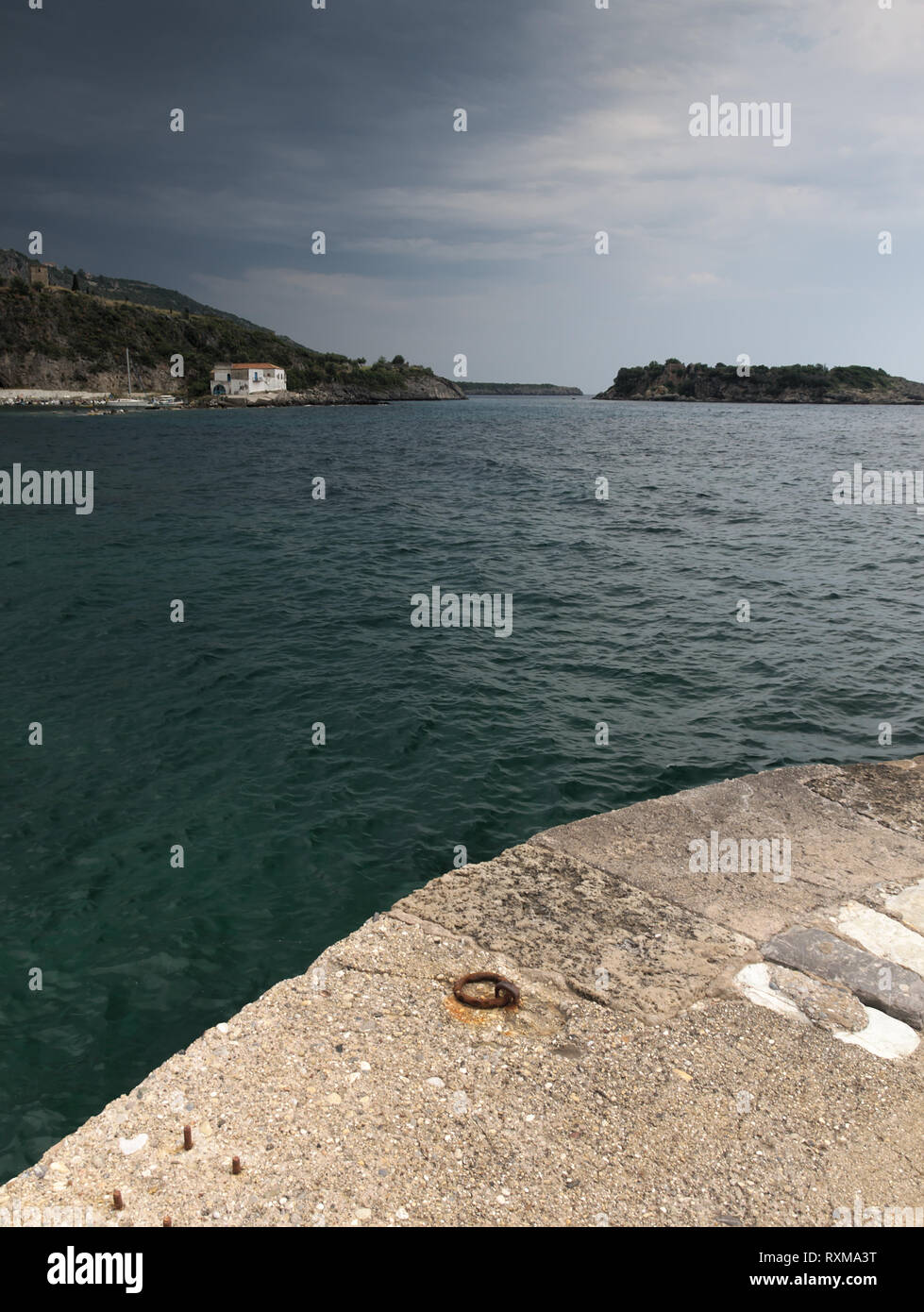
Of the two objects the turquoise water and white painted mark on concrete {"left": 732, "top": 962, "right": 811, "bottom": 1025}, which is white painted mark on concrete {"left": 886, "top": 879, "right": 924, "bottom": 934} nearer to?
white painted mark on concrete {"left": 732, "top": 962, "right": 811, "bottom": 1025}

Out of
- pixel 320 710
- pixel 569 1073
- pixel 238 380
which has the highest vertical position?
pixel 238 380

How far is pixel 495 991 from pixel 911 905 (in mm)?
3894

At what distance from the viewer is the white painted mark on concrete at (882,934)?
6.21 metres

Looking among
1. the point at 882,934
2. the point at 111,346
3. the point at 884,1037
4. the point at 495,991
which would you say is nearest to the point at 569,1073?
the point at 495,991

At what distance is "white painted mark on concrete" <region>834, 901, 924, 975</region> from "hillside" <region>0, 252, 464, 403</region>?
520ft

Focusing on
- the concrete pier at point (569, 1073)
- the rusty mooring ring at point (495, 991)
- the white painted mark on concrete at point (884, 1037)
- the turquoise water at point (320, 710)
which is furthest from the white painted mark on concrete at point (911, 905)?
the turquoise water at point (320, 710)

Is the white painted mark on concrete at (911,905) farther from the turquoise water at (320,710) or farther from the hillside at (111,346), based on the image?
the hillside at (111,346)

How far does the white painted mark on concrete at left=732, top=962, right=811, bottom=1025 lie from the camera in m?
5.70

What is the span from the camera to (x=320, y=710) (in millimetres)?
13031

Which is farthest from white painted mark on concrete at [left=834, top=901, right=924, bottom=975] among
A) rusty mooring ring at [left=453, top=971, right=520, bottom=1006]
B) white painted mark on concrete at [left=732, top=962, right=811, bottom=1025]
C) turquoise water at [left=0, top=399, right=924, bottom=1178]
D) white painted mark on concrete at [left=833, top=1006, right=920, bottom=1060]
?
turquoise water at [left=0, top=399, right=924, bottom=1178]

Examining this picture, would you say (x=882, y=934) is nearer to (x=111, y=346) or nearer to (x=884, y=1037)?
(x=884, y=1037)

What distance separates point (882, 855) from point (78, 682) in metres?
12.9
